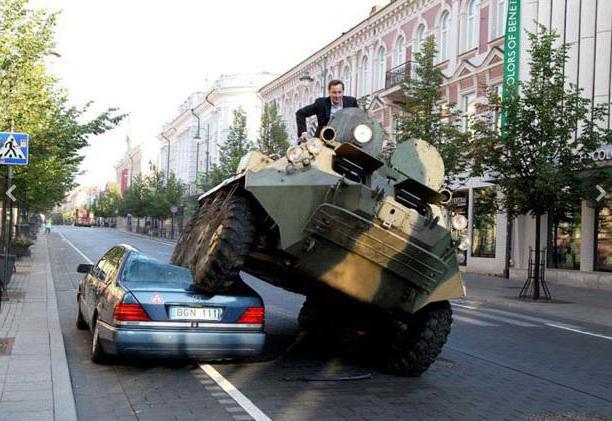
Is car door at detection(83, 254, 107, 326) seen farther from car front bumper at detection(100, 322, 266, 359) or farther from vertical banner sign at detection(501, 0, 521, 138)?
vertical banner sign at detection(501, 0, 521, 138)

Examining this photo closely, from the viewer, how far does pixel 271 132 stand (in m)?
41.5

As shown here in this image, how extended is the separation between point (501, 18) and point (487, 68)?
2031mm

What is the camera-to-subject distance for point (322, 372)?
7.97 meters

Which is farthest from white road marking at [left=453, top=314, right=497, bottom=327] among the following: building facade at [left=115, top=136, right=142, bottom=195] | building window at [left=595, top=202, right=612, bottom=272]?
building facade at [left=115, top=136, right=142, bottom=195]

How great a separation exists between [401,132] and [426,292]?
56.6 ft

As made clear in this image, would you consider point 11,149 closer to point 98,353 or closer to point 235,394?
point 98,353

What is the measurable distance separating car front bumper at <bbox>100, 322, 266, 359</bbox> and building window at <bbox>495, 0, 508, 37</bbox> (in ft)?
78.8

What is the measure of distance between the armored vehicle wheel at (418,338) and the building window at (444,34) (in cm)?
2682

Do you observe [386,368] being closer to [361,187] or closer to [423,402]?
[423,402]

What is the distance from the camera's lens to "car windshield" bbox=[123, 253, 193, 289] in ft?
25.5

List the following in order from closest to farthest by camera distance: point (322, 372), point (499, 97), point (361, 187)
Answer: point (361, 187) → point (322, 372) → point (499, 97)

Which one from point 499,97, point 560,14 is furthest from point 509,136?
point 560,14

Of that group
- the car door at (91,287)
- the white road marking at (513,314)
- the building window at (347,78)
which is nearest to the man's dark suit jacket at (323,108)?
the car door at (91,287)

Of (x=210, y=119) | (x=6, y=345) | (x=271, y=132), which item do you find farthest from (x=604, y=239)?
(x=210, y=119)
